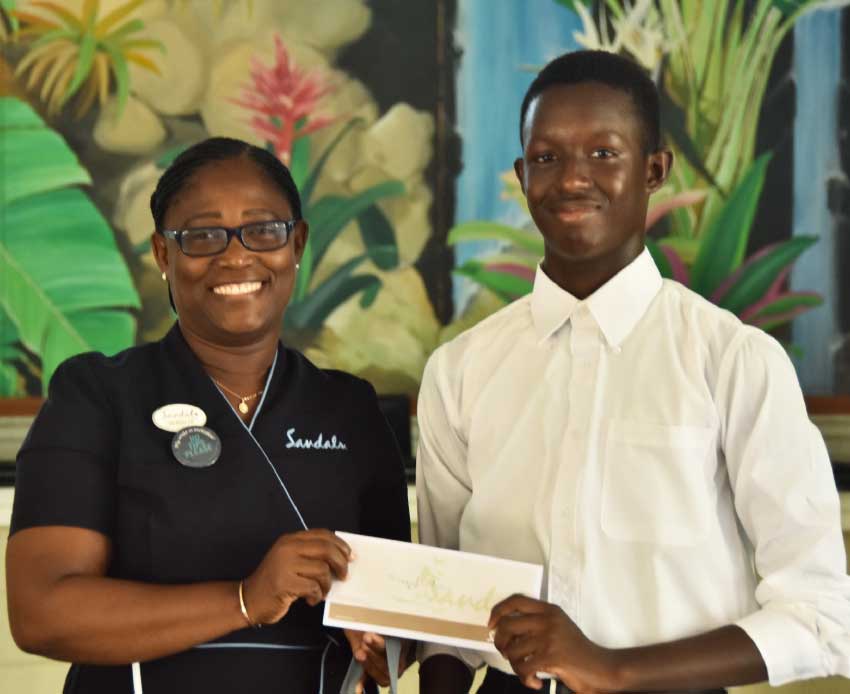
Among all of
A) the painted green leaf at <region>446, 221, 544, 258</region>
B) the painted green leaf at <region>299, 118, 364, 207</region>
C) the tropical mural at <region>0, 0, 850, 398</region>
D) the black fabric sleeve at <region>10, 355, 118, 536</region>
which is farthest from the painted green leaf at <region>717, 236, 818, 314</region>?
the black fabric sleeve at <region>10, 355, 118, 536</region>

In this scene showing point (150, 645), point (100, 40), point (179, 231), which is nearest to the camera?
point (150, 645)

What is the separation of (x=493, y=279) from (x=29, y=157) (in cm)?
130

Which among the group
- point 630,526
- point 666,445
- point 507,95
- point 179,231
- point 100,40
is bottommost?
point 630,526

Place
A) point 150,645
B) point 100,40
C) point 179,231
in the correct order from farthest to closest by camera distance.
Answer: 1. point 100,40
2. point 179,231
3. point 150,645

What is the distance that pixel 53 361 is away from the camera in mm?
3061

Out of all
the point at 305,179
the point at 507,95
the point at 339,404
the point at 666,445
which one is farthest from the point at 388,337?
the point at 666,445

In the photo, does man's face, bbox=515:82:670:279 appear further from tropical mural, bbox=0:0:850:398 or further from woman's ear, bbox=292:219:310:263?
tropical mural, bbox=0:0:850:398

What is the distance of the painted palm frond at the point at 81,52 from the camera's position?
3025mm

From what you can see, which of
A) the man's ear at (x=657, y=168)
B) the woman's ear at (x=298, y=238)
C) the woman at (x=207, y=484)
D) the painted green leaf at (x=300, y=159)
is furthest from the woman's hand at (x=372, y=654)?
the painted green leaf at (x=300, y=159)

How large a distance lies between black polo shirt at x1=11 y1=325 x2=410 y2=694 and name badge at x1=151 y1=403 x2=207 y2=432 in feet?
0.05

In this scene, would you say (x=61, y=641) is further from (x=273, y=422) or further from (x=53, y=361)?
(x=53, y=361)

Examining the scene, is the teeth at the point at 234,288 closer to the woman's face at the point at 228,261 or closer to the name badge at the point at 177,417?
the woman's face at the point at 228,261

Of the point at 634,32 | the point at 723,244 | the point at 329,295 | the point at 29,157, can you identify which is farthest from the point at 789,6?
the point at 29,157

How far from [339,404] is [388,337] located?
1.23 m
